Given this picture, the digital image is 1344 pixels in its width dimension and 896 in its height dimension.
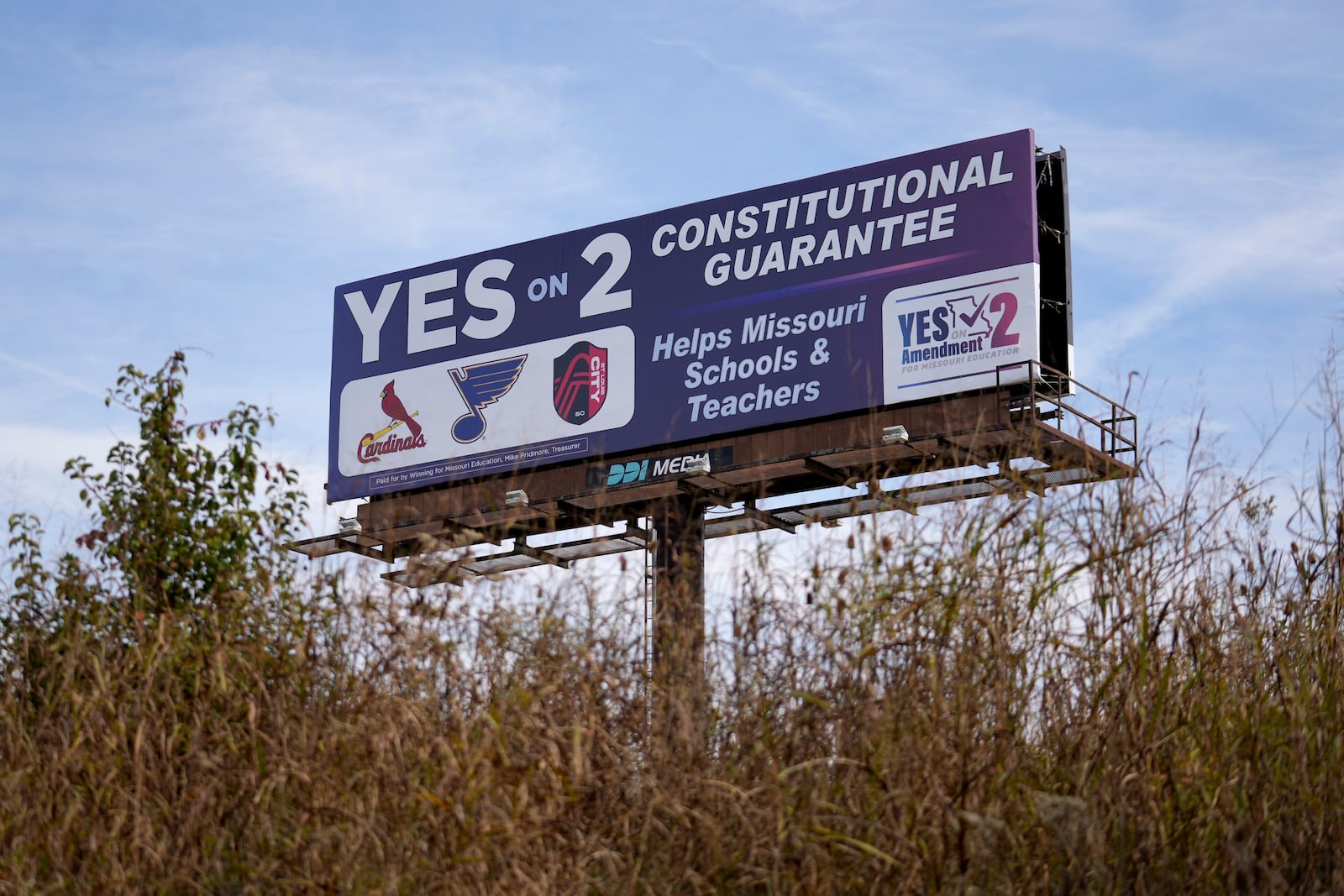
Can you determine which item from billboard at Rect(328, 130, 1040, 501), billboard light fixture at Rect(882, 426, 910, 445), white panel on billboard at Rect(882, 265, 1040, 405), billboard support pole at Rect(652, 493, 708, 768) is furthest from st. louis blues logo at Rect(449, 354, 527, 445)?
billboard support pole at Rect(652, 493, 708, 768)

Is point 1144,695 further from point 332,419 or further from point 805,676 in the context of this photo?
point 332,419

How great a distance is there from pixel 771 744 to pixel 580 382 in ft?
43.1

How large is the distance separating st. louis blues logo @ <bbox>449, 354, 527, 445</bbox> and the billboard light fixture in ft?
17.2

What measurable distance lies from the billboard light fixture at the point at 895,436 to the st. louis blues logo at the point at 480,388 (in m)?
5.24

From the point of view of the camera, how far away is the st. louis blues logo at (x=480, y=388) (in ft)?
63.1

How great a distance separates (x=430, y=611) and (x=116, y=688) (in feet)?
5.07

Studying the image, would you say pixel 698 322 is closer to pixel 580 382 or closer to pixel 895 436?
pixel 580 382

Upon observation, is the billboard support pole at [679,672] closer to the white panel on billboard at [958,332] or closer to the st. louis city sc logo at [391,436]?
the white panel on billboard at [958,332]

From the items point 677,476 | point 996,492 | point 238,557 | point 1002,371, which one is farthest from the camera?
point 677,476

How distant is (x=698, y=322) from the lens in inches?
711

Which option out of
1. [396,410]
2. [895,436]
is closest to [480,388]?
[396,410]

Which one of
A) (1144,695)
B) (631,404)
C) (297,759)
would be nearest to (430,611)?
(297,759)

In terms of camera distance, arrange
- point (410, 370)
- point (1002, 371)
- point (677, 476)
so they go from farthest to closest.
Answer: point (410, 370), point (677, 476), point (1002, 371)

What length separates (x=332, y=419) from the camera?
67.5ft
